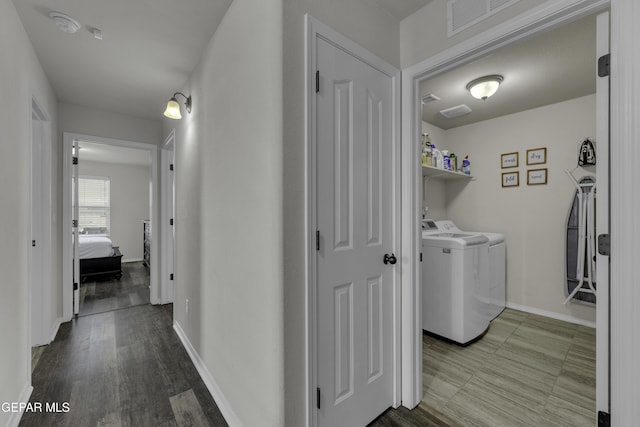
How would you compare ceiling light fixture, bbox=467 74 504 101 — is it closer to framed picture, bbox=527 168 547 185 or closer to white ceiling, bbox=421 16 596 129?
white ceiling, bbox=421 16 596 129

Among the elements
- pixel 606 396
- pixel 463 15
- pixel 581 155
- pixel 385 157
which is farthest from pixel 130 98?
pixel 581 155

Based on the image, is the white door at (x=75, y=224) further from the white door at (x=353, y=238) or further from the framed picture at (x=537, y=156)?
the framed picture at (x=537, y=156)

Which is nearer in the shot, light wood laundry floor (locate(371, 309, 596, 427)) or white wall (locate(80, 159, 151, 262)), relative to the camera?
light wood laundry floor (locate(371, 309, 596, 427))

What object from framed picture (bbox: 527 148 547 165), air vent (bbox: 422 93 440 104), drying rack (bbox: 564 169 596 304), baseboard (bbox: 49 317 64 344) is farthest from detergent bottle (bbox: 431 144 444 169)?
baseboard (bbox: 49 317 64 344)

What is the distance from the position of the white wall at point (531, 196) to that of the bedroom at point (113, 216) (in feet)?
17.0

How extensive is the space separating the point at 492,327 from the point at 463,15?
9.62 ft

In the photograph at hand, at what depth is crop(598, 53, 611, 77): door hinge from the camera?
1103 mm

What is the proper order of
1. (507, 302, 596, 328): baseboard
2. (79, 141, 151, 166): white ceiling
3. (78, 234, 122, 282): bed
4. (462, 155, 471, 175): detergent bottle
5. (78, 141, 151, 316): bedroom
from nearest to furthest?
(507, 302, 596, 328): baseboard, (462, 155, 471, 175): detergent bottle, (78, 234, 122, 282): bed, (78, 141, 151, 316): bedroom, (79, 141, 151, 166): white ceiling

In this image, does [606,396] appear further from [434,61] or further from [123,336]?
[123,336]

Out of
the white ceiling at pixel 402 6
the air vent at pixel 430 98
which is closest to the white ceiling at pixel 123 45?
the white ceiling at pixel 402 6

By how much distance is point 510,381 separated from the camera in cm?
200

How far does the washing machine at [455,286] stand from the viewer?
249 centimetres

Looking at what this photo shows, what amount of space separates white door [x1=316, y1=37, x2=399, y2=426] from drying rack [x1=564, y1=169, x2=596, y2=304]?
8.58ft

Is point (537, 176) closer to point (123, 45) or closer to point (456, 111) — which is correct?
point (456, 111)
